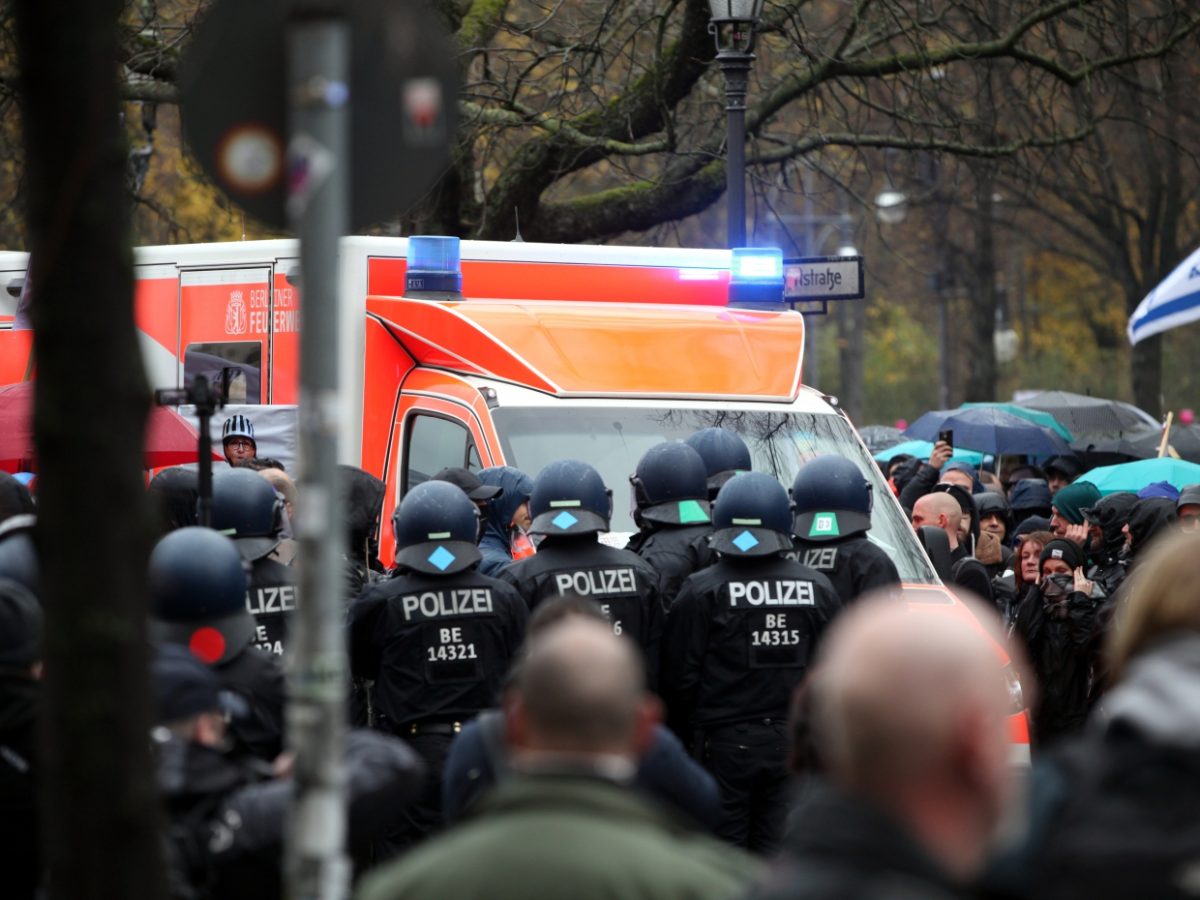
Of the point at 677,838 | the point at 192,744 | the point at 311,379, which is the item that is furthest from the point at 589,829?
the point at 192,744

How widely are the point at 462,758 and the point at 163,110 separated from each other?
26.4 m

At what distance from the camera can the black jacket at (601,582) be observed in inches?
299

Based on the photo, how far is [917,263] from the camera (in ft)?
141

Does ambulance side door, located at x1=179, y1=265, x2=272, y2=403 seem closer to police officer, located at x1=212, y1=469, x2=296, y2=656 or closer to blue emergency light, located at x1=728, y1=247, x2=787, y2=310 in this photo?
blue emergency light, located at x1=728, y1=247, x2=787, y2=310

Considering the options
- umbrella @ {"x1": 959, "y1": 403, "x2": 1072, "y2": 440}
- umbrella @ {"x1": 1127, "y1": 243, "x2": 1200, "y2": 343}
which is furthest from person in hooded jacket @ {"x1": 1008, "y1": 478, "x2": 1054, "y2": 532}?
umbrella @ {"x1": 959, "y1": 403, "x2": 1072, "y2": 440}

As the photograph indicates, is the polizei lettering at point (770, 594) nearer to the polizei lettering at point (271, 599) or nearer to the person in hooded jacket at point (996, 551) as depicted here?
the polizei lettering at point (271, 599)

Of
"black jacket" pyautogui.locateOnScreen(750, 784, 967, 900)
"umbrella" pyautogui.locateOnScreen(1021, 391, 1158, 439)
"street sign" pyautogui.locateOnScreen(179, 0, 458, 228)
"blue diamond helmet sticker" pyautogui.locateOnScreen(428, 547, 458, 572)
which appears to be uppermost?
"street sign" pyautogui.locateOnScreen(179, 0, 458, 228)

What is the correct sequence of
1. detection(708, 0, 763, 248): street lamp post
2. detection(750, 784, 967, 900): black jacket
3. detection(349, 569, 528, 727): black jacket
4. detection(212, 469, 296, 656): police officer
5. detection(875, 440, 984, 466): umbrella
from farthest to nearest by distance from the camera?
1. detection(875, 440, 984, 466): umbrella
2. detection(708, 0, 763, 248): street lamp post
3. detection(212, 469, 296, 656): police officer
4. detection(349, 569, 528, 727): black jacket
5. detection(750, 784, 967, 900): black jacket

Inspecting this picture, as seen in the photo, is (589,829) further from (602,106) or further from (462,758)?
(602,106)

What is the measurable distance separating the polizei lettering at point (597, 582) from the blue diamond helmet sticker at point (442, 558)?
0.62 metres

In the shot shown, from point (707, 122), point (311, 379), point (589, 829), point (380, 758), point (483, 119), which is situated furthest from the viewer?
point (707, 122)

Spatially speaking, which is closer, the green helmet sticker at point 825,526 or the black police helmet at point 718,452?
the green helmet sticker at point 825,526

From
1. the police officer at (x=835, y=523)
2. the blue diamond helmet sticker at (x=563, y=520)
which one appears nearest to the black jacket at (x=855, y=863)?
the blue diamond helmet sticker at (x=563, y=520)

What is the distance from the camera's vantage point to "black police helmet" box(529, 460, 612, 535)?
7660 mm
